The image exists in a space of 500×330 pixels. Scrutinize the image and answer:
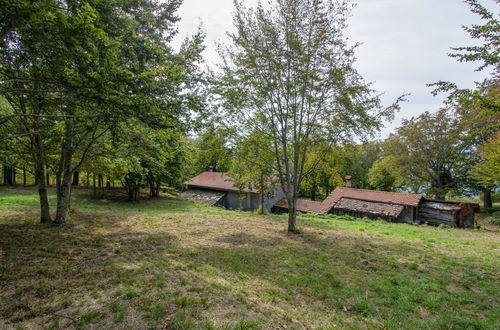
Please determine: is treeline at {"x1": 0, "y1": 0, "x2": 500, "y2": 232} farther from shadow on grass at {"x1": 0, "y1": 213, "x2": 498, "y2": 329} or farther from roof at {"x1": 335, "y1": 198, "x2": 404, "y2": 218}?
roof at {"x1": 335, "y1": 198, "x2": 404, "y2": 218}

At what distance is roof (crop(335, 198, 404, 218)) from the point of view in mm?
20248

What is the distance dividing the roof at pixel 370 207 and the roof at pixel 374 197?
1.16ft

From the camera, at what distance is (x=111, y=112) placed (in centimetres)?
541

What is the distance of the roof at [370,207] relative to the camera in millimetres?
20248

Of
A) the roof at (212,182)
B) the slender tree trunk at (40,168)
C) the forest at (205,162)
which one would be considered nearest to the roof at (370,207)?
the forest at (205,162)

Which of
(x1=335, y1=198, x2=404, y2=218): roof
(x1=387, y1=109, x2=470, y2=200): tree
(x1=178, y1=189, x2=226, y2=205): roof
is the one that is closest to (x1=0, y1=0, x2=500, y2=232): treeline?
(x1=335, y1=198, x2=404, y2=218): roof

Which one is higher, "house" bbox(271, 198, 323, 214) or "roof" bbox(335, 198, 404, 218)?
"roof" bbox(335, 198, 404, 218)

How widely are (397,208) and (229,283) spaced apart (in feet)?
67.1

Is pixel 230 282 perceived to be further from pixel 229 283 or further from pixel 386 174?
pixel 386 174

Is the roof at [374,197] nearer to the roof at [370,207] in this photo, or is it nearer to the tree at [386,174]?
the roof at [370,207]

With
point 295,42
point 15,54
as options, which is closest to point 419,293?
point 295,42

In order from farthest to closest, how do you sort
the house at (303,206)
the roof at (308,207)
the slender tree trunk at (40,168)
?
the house at (303,206)
the roof at (308,207)
the slender tree trunk at (40,168)

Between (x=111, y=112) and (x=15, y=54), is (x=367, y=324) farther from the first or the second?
(x=15, y=54)

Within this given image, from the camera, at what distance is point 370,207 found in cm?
2164
